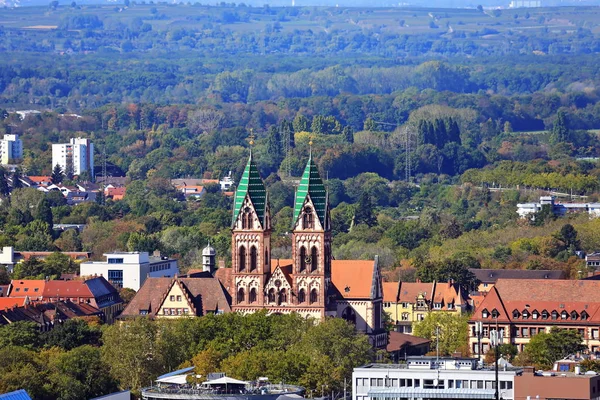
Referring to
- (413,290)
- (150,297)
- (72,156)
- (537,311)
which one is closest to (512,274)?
(413,290)

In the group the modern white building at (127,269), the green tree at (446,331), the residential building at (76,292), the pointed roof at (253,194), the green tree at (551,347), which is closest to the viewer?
the green tree at (551,347)

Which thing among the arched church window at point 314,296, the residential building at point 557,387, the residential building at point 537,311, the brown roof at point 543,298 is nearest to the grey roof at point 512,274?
the brown roof at point 543,298

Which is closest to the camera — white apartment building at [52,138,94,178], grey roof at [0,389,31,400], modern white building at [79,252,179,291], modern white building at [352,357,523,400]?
grey roof at [0,389,31,400]

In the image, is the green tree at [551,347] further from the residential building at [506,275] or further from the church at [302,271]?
the residential building at [506,275]

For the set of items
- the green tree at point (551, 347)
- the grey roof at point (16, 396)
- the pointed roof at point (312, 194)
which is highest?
the pointed roof at point (312, 194)

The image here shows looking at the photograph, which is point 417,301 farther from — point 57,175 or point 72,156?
point 72,156

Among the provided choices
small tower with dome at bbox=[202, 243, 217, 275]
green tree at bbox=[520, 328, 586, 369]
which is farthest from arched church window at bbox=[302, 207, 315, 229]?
small tower with dome at bbox=[202, 243, 217, 275]

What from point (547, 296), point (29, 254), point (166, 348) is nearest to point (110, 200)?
point (29, 254)

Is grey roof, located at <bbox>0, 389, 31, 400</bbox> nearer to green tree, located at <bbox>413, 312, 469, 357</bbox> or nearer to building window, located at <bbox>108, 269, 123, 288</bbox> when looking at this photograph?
green tree, located at <bbox>413, 312, 469, 357</bbox>
